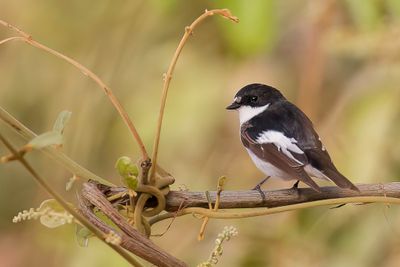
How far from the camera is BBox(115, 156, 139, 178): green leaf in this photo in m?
2.11

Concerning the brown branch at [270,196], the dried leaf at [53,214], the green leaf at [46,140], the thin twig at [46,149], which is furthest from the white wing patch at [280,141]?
the green leaf at [46,140]

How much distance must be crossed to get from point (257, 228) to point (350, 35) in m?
0.91

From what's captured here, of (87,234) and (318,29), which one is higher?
(318,29)

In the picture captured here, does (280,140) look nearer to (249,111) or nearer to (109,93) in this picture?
(249,111)

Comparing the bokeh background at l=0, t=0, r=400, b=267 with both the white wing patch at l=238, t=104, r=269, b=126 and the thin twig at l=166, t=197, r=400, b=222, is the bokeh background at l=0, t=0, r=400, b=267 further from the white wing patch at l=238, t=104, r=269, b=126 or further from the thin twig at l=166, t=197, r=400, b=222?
the thin twig at l=166, t=197, r=400, b=222

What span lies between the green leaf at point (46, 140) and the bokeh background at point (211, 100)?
1117mm

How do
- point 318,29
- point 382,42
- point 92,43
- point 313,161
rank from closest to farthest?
1. point 313,161
2. point 382,42
3. point 318,29
4. point 92,43

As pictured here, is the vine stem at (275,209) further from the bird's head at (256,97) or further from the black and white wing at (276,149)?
the bird's head at (256,97)

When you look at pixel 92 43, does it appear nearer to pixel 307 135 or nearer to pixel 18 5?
pixel 18 5

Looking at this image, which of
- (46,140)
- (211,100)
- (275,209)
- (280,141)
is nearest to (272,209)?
(275,209)

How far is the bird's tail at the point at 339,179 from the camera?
243cm

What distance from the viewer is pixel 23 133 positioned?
6.61ft

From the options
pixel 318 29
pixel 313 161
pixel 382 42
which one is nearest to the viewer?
pixel 313 161

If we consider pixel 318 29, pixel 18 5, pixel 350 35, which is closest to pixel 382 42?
pixel 350 35
